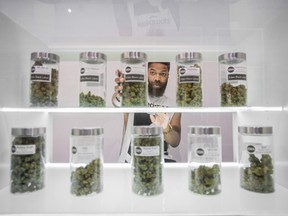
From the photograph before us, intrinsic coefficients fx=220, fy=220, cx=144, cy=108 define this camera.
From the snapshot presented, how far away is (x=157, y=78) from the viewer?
1.20m

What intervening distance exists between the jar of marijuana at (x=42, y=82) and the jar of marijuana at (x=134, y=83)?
0.91ft

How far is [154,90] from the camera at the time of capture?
3.64 ft

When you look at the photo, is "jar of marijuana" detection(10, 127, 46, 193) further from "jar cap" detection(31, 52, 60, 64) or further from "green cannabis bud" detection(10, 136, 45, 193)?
"jar cap" detection(31, 52, 60, 64)

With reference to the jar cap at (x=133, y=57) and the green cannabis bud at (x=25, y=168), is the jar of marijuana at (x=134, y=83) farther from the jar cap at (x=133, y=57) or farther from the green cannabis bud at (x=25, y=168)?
the green cannabis bud at (x=25, y=168)

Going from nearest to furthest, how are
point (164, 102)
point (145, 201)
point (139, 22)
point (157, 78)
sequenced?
point (145, 201) → point (139, 22) → point (157, 78) → point (164, 102)

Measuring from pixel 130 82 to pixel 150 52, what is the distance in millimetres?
310

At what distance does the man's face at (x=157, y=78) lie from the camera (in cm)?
111

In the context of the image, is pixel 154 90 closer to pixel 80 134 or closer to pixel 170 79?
pixel 170 79

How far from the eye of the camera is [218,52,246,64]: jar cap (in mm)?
855

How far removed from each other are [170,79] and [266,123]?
0.67m

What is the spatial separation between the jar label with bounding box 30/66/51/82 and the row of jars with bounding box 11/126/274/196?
0.19 meters

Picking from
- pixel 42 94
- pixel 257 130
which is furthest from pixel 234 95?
pixel 42 94

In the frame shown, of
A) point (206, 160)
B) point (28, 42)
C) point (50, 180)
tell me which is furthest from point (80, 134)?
point (28, 42)

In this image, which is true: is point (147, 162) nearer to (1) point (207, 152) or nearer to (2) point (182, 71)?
(1) point (207, 152)
